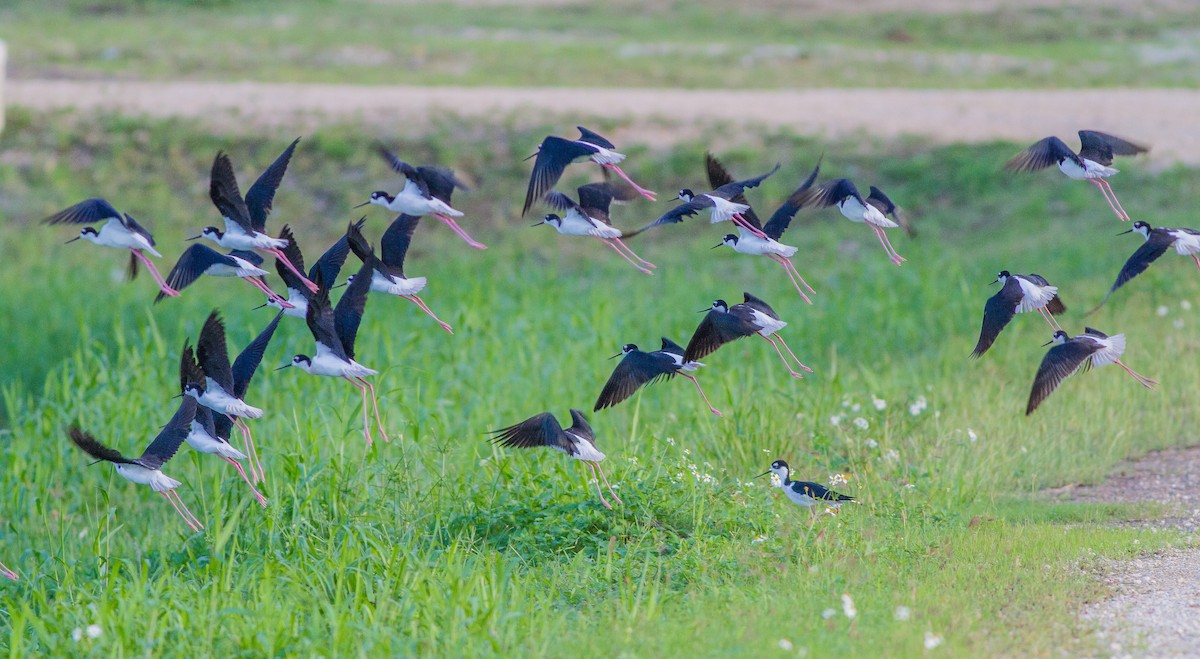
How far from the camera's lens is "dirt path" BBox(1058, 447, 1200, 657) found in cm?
437

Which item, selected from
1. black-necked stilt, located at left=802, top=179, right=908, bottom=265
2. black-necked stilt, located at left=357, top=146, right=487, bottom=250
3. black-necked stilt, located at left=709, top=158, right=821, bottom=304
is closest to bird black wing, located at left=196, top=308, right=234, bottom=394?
black-necked stilt, located at left=357, top=146, right=487, bottom=250

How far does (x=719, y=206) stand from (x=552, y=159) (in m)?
0.58

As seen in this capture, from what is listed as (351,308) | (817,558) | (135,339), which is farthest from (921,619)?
(135,339)

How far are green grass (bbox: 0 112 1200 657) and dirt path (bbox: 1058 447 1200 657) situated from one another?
0.40 feet

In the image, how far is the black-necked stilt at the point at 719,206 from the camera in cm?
440

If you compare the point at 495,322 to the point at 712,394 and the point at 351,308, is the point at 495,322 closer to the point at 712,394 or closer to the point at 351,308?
the point at 712,394

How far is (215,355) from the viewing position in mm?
4566

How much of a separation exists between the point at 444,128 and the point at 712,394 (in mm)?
7780

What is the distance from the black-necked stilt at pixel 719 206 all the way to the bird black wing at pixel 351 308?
91 cm

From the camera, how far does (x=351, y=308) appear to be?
4.42 meters

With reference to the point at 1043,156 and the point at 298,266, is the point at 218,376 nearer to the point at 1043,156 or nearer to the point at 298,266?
the point at 298,266

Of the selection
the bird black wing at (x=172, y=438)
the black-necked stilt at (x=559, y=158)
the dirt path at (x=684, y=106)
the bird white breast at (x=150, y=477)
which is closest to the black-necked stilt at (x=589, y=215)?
the black-necked stilt at (x=559, y=158)

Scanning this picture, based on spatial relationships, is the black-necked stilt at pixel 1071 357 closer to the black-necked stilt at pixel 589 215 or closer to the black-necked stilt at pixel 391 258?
the black-necked stilt at pixel 589 215

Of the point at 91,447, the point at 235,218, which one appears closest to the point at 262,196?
the point at 235,218
